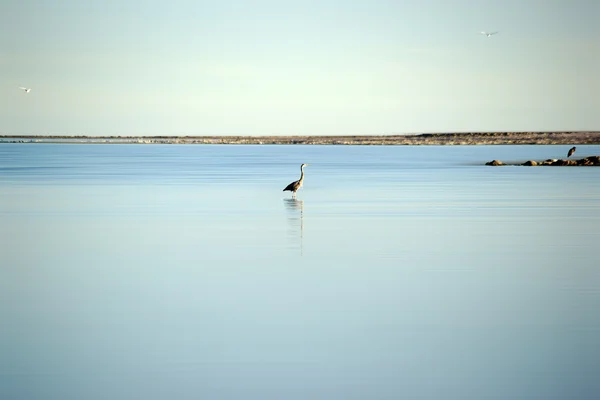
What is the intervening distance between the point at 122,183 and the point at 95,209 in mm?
15211

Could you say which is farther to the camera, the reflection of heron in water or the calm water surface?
the reflection of heron in water

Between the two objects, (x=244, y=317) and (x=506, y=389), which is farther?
(x=244, y=317)

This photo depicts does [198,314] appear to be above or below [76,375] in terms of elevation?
above

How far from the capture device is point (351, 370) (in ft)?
Answer: 29.5

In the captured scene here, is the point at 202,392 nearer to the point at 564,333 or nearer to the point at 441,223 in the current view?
the point at 564,333

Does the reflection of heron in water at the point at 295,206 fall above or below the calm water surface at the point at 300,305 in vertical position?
above

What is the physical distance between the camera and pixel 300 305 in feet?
39.8

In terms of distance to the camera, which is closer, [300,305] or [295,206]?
[300,305]

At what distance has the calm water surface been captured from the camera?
28.7 ft

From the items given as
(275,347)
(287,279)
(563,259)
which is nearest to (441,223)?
(563,259)

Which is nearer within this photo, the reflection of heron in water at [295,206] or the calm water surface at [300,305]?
the calm water surface at [300,305]

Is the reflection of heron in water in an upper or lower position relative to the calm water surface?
upper

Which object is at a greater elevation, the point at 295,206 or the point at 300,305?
the point at 295,206

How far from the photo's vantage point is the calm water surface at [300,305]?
28.7 feet
